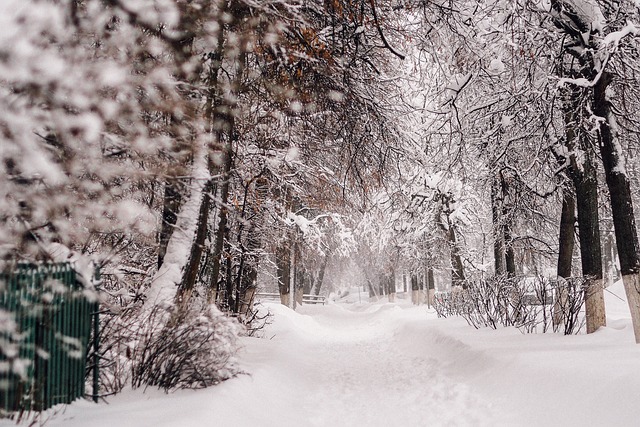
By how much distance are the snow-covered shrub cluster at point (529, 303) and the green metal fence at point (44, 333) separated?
7.73 meters

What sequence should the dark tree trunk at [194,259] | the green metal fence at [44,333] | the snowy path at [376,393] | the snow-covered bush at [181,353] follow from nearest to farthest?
the green metal fence at [44,333]
the snow-covered bush at [181,353]
the snowy path at [376,393]
the dark tree trunk at [194,259]

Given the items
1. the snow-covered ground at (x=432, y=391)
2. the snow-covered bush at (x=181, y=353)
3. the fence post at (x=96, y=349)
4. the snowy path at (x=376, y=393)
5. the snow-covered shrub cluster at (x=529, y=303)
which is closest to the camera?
the snow-covered ground at (x=432, y=391)

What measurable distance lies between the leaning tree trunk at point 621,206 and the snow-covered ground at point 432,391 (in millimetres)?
794

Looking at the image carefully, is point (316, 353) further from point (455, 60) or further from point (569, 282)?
point (455, 60)

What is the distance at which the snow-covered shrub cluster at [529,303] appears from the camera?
27.7 ft

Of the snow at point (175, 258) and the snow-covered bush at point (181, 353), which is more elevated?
the snow at point (175, 258)

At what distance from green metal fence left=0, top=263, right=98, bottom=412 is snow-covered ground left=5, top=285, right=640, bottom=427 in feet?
0.95

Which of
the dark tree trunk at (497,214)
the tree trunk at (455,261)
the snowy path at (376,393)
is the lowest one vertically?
the snowy path at (376,393)

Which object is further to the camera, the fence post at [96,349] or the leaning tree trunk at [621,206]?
the leaning tree trunk at [621,206]

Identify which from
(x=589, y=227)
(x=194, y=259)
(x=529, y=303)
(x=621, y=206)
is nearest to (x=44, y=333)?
(x=194, y=259)

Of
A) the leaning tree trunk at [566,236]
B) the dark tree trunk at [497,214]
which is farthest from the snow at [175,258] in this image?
the dark tree trunk at [497,214]

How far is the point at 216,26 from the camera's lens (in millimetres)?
5359

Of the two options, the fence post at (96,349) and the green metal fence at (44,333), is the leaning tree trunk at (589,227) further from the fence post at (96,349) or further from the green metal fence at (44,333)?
the green metal fence at (44,333)

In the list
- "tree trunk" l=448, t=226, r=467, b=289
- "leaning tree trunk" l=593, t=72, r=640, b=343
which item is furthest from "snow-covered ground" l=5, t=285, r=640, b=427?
"tree trunk" l=448, t=226, r=467, b=289
